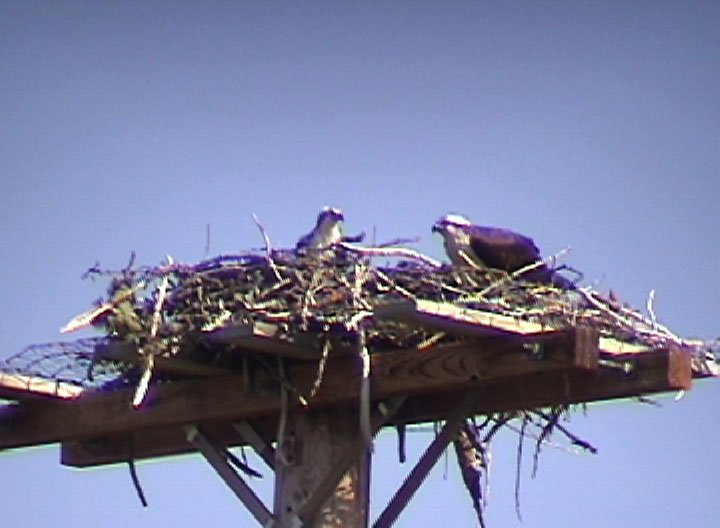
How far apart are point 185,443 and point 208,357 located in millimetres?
660

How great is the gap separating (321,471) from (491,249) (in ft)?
A: 7.19

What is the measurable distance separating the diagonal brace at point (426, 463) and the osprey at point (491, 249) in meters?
1.21

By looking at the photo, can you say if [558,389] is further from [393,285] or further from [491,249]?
[491,249]

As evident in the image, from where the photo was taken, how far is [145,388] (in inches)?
306

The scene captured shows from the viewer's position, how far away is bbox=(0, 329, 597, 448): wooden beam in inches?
282

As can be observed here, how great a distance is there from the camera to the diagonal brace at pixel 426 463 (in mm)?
7676

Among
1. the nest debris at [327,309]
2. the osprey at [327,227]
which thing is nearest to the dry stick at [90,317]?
the nest debris at [327,309]

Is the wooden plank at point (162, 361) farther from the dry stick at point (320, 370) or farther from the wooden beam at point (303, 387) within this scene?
the dry stick at point (320, 370)

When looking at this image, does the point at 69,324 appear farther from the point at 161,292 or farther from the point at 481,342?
the point at 481,342

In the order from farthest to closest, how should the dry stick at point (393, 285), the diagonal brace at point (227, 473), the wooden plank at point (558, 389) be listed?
the dry stick at point (393, 285), the diagonal brace at point (227, 473), the wooden plank at point (558, 389)

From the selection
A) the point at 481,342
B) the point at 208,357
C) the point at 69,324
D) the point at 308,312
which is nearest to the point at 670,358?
the point at 481,342

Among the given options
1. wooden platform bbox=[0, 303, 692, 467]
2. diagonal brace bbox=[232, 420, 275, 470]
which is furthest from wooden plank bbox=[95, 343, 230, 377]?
diagonal brace bbox=[232, 420, 275, 470]

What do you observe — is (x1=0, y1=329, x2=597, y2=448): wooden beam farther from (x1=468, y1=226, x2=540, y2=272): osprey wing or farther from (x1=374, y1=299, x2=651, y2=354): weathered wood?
(x1=468, y1=226, x2=540, y2=272): osprey wing

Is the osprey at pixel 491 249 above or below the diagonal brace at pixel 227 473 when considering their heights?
above
